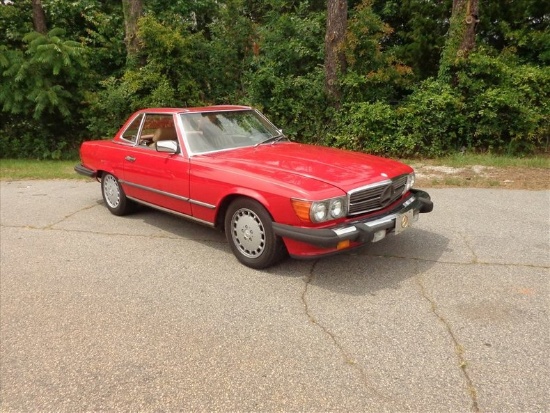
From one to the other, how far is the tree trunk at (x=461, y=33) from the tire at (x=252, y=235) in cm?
779

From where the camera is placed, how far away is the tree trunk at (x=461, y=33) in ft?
31.3

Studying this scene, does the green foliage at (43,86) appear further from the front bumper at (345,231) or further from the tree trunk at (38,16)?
the front bumper at (345,231)

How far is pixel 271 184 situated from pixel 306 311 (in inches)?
44.0

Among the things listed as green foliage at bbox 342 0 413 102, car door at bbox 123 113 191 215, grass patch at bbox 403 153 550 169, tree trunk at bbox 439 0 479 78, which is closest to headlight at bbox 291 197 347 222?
car door at bbox 123 113 191 215

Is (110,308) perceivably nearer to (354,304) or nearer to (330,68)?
(354,304)

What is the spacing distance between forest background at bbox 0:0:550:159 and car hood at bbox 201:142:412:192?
18.4ft

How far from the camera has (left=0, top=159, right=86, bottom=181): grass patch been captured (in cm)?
962

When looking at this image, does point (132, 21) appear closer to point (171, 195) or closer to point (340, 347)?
point (171, 195)

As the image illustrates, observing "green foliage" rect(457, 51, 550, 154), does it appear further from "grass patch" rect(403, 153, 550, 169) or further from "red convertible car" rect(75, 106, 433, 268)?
"red convertible car" rect(75, 106, 433, 268)

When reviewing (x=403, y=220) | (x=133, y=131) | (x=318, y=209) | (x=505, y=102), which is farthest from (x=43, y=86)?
(x=505, y=102)

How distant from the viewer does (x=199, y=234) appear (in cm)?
521

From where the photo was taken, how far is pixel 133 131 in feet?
18.6

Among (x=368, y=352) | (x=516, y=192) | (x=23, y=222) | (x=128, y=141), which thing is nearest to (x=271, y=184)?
(x=368, y=352)

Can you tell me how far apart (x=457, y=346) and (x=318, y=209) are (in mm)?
1402
